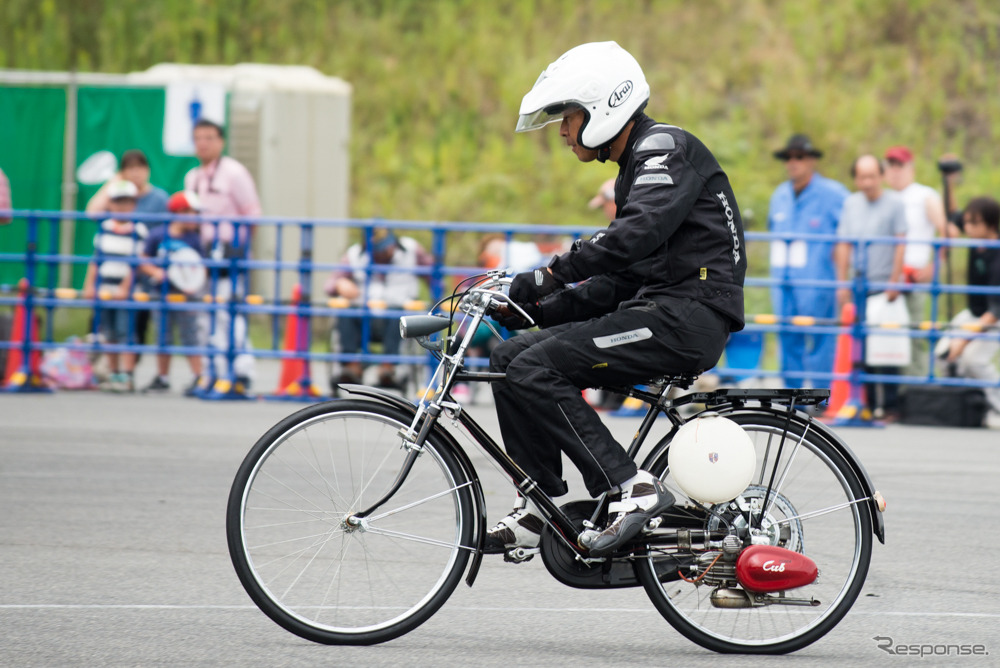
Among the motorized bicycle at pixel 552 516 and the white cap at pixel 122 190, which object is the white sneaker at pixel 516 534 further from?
the white cap at pixel 122 190

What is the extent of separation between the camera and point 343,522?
4.88 meters

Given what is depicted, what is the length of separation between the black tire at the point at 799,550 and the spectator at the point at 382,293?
7679 mm

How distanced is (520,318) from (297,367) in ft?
25.9

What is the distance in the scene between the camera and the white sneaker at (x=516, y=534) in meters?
4.86

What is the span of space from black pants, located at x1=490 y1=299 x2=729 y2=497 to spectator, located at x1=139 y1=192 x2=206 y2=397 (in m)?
8.23

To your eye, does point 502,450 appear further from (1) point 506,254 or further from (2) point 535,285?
(1) point 506,254

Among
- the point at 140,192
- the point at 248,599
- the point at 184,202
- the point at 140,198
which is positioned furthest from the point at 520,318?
the point at 140,192

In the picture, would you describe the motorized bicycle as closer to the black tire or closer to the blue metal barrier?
the black tire

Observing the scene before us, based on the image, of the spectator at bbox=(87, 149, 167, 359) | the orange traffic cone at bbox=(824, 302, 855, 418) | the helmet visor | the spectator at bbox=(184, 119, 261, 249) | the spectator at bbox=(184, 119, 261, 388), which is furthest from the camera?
the spectator at bbox=(87, 149, 167, 359)

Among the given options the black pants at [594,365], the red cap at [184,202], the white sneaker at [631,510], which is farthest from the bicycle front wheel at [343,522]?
the red cap at [184,202]

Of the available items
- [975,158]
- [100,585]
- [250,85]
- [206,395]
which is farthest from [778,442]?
[975,158]

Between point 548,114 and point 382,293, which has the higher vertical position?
point 548,114

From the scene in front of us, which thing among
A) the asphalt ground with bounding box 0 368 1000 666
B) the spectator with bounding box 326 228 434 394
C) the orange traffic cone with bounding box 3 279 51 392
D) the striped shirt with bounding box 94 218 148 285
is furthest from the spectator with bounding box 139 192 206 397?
the asphalt ground with bounding box 0 368 1000 666

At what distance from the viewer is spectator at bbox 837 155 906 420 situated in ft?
38.0
